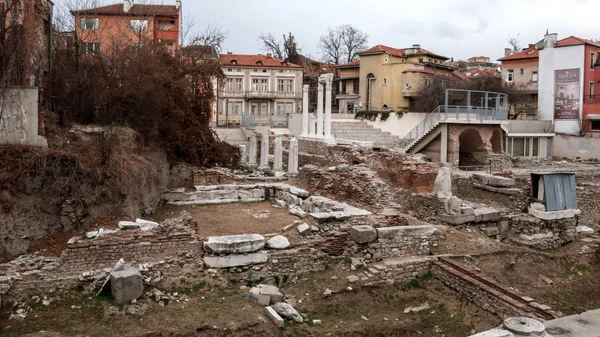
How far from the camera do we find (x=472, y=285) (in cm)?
865

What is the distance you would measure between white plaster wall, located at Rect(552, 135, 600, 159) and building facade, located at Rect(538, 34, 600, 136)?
1.68 meters

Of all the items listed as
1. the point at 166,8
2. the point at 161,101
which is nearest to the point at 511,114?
the point at 166,8

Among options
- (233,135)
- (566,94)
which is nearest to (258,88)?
(233,135)

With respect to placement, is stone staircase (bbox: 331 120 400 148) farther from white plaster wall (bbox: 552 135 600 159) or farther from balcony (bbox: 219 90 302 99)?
balcony (bbox: 219 90 302 99)

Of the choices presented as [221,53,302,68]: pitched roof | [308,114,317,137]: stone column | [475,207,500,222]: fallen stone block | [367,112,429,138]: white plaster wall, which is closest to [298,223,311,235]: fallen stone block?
[475,207,500,222]: fallen stone block

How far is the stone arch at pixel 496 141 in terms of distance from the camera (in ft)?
99.5

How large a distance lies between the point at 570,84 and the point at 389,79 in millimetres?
14475

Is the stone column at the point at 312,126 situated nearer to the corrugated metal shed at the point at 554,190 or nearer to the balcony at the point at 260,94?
the balcony at the point at 260,94

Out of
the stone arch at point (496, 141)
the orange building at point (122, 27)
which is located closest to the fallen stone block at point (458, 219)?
the orange building at point (122, 27)

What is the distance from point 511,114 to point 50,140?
38.3 meters

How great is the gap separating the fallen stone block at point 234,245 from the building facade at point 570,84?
33135 mm

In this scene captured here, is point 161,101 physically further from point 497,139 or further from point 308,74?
point 308,74

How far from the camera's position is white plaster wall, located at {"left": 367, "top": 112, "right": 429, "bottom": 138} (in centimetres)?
3306

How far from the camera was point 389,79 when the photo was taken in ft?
147
